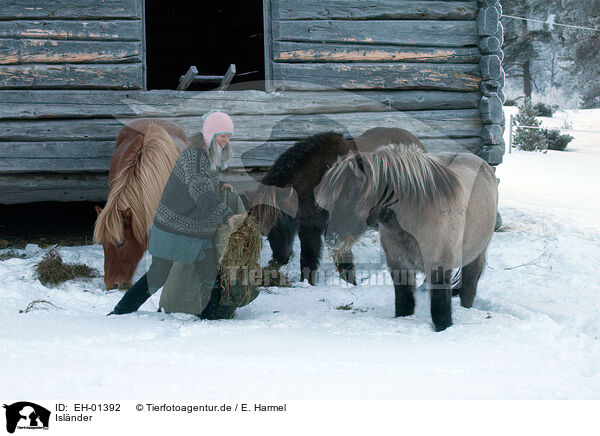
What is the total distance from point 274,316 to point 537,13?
26.9 m

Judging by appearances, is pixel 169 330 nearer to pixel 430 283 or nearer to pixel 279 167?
pixel 430 283

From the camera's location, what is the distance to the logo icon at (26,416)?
7.44ft

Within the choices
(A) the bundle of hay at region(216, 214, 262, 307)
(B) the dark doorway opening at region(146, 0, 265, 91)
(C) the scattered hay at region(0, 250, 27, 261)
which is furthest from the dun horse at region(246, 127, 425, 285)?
(B) the dark doorway opening at region(146, 0, 265, 91)

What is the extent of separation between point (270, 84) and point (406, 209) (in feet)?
11.0

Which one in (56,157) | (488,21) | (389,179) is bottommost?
(56,157)

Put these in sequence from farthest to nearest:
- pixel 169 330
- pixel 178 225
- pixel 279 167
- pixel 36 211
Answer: pixel 36 211, pixel 279 167, pixel 178 225, pixel 169 330

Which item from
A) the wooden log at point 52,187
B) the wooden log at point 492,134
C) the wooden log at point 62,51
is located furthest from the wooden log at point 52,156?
the wooden log at point 492,134

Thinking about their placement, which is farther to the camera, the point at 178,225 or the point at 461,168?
the point at 461,168

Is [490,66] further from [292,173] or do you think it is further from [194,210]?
[194,210]

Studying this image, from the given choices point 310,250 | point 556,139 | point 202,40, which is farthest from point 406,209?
point 556,139

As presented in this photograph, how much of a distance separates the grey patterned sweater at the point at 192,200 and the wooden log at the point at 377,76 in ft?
Result: 9.62

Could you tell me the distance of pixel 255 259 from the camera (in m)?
3.85

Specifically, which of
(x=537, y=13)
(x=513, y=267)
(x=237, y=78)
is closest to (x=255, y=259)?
(x=513, y=267)

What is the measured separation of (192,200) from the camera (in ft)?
12.1
